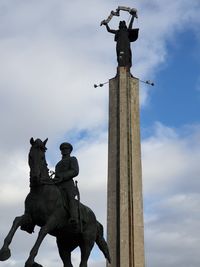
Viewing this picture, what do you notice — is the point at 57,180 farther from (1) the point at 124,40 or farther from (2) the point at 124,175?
(1) the point at 124,40

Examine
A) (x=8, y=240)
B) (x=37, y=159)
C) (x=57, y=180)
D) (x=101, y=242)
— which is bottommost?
(x=8, y=240)

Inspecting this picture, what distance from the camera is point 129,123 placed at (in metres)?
29.8

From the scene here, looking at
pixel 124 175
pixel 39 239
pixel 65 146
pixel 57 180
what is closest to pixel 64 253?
pixel 39 239

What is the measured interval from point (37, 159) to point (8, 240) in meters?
1.30

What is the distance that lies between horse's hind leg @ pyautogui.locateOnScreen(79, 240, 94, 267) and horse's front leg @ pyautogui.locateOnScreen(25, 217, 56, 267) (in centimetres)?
104

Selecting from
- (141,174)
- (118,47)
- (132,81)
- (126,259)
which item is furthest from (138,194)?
(118,47)

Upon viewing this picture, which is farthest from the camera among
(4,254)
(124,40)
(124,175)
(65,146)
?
(124,40)

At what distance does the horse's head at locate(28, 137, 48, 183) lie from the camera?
29.9 feet

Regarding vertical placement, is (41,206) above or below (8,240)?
above

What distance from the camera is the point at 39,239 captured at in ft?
29.0

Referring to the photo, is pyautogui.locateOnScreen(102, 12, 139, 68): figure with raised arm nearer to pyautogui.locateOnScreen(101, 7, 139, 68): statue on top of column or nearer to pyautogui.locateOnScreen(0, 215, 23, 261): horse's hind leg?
pyautogui.locateOnScreen(101, 7, 139, 68): statue on top of column

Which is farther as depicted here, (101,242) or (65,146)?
(101,242)

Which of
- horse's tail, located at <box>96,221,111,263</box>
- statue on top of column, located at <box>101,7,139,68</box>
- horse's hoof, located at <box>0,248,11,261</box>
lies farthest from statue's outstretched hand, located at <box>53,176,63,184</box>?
statue on top of column, located at <box>101,7,139,68</box>

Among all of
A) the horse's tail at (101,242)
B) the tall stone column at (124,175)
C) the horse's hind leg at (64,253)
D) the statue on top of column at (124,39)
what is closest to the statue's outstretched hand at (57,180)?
the horse's hind leg at (64,253)
